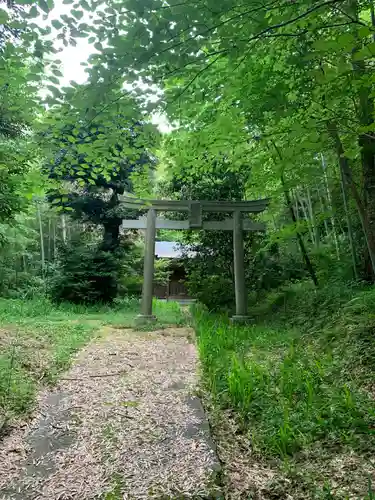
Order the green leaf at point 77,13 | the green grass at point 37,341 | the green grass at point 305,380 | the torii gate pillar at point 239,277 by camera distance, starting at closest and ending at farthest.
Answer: the green leaf at point 77,13 → the green grass at point 305,380 → the green grass at point 37,341 → the torii gate pillar at point 239,277

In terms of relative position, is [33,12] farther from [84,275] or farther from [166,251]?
[166,251]

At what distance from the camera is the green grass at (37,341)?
3175mm

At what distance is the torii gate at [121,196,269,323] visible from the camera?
25.7 feet

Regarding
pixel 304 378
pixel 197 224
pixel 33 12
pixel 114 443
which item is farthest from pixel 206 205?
pixel 33 12

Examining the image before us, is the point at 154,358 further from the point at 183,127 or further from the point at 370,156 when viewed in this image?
the point at 370,156

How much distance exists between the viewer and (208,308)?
31.0ft

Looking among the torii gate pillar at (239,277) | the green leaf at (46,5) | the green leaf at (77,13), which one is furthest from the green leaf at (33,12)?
the torii gate pillar at (239,277)

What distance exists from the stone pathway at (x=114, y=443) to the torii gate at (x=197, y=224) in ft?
12.5

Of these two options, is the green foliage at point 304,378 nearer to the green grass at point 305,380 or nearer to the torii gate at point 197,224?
the green grass at point 305,380

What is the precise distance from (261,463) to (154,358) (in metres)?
2.77

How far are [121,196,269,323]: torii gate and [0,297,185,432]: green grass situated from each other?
1032 millimetres

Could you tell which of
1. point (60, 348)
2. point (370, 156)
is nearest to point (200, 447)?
point (60, 348)

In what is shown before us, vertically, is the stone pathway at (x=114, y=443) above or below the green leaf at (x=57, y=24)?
below

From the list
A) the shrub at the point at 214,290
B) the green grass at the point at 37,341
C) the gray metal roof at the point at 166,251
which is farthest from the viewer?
Answer: the gray metal roof at the point at 166,251
